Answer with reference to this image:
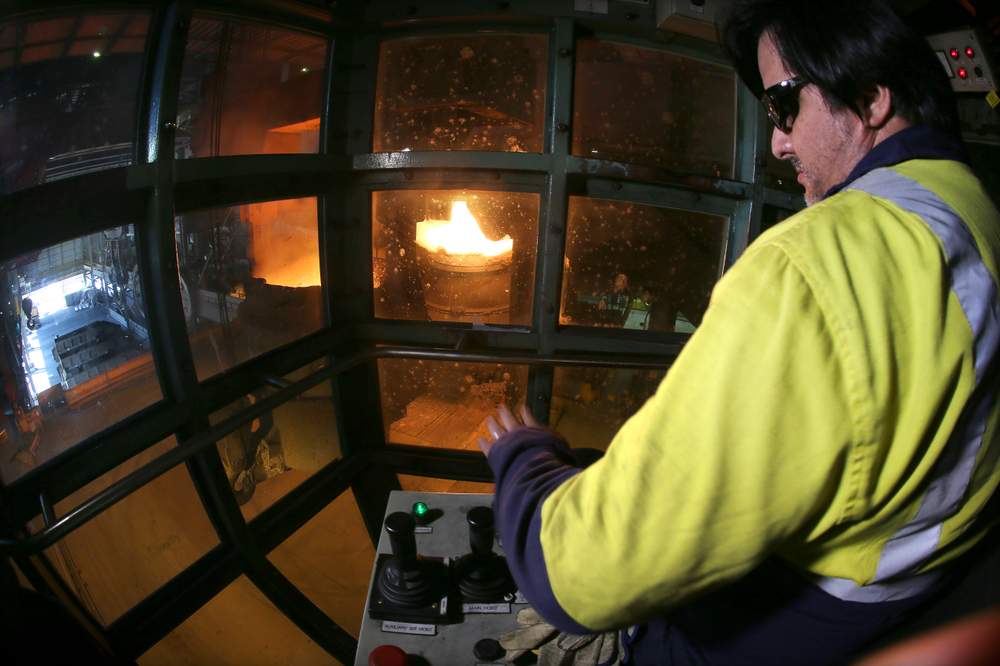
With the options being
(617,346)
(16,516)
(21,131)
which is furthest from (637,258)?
(16,516)

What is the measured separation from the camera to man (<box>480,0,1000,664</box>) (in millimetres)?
600

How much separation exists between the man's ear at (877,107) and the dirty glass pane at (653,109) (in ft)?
6.61

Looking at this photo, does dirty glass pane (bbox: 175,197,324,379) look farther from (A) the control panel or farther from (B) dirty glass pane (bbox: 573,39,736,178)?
(B) dirty glass pane (bbox: 573,39,736,178)

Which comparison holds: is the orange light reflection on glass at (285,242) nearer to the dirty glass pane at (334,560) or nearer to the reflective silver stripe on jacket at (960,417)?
the dirty glass pane at (334,560)

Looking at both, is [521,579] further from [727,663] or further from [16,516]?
[16,516]

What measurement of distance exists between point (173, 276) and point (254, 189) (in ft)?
1.82

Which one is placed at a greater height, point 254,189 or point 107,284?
point 254,189

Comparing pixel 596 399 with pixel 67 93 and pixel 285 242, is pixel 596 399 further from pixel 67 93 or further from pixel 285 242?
pixel 67 93

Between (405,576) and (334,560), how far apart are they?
171cm

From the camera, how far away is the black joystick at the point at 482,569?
1613 mm

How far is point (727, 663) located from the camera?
984mm

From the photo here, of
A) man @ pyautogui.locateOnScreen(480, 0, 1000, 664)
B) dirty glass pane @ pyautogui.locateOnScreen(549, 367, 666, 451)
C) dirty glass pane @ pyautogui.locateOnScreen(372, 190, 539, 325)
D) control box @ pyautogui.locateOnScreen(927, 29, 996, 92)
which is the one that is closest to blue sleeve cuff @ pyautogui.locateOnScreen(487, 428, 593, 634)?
man @ pyautogui.locateOnScreen(480, 0, 1000, 664)

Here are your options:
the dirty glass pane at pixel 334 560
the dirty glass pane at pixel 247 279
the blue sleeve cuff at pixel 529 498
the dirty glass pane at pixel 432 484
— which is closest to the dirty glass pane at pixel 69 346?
the dirty glass pane at pixel 247 279

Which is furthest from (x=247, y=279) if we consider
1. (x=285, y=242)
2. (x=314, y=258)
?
(x=314, y=258)
